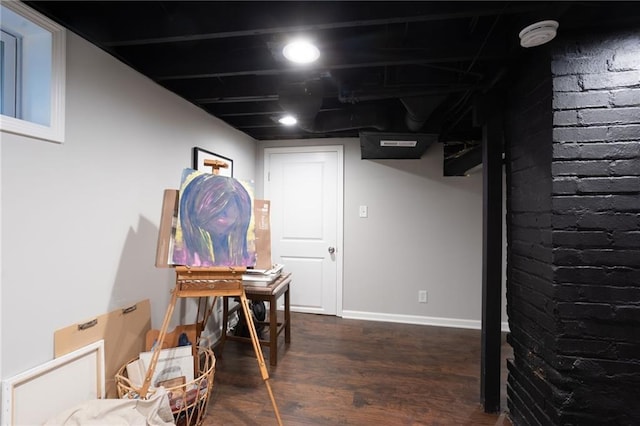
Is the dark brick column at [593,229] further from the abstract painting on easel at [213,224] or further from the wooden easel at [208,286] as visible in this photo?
the abstract painting on easel at [213,224]

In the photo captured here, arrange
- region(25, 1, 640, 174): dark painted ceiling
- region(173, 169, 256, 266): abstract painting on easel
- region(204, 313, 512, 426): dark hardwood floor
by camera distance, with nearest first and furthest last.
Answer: region(25, 1, 640, 174): dark painted ceiling → region(173, 169, 256, 266): abstract painting on easel → region(204, 313, 512, 426): dark hardwood floor

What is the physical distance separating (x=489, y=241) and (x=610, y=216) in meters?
0.61

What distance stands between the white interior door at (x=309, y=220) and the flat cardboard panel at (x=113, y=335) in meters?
1.84

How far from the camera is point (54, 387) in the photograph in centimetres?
127

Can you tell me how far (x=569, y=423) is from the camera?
1.27m

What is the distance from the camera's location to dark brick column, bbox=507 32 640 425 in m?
1.23

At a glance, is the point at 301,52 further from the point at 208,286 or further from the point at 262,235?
the point at 208,286

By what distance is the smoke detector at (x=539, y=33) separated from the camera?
3.89 ft

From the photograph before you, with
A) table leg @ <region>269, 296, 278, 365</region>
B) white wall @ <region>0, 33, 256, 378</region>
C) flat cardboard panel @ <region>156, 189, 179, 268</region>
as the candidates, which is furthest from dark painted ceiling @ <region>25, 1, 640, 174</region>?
table leg @ <region>269, 296, 278, 365</region>

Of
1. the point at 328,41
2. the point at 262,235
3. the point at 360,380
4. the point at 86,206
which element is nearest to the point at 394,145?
the point at 328,41

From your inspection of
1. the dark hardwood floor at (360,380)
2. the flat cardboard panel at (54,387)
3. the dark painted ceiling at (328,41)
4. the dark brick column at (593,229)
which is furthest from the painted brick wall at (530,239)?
the flat cardboard panel at (54,387)

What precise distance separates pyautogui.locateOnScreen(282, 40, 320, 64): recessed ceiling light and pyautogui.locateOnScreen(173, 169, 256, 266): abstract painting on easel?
2.59ft

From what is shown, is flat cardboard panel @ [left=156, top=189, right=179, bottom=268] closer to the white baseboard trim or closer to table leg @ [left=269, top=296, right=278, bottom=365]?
table leg @ [left=269, top=296, right=278, bottom=365]

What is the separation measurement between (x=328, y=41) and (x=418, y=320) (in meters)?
2.95
